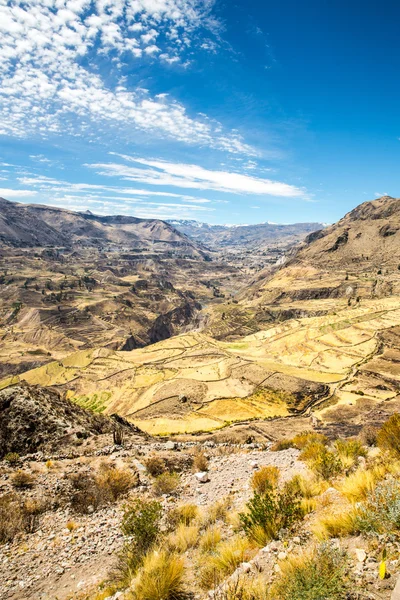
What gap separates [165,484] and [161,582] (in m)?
6.83

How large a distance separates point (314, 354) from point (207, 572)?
78.5 m

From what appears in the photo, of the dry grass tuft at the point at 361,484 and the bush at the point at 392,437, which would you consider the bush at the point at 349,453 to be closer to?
the bush at the point at 392,437

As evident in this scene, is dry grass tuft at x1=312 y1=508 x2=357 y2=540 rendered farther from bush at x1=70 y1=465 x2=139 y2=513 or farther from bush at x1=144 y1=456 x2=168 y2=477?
bush at x1=144 y1=456 x2=168 y2=477

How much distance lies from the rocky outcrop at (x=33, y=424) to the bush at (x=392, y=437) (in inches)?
605

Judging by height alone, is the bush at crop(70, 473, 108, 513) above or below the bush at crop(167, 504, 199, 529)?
below

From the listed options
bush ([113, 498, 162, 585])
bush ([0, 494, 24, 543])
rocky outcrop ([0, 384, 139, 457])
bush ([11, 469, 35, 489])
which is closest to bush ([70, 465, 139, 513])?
bush ([11, 469, 35, 489])

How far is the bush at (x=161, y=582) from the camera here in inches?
222

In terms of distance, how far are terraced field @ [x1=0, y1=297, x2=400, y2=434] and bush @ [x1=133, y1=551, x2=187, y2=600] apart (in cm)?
4040

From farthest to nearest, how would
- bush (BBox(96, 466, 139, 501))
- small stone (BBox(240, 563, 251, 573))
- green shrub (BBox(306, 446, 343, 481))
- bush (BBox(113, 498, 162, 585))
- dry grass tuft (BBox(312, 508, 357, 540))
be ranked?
bush (BBox(96, 466, 139, 501)) → green shrub (BBox(306, 446, 343, 481)) → bush (BBox(113, 498, 162, 585)) → dry grass tuft (BBox(312, 508, 357, 540)) → small stone (BBox(240, 563, 251, 573))

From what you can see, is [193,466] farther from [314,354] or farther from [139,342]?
[139,342]

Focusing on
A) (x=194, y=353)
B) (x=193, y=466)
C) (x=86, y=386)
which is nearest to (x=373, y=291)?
(x=194, y=353)

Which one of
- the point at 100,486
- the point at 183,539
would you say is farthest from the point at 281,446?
the point at 183,539

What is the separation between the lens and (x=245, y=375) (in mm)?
65375

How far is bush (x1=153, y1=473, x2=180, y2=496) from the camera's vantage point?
12000 millimetres
